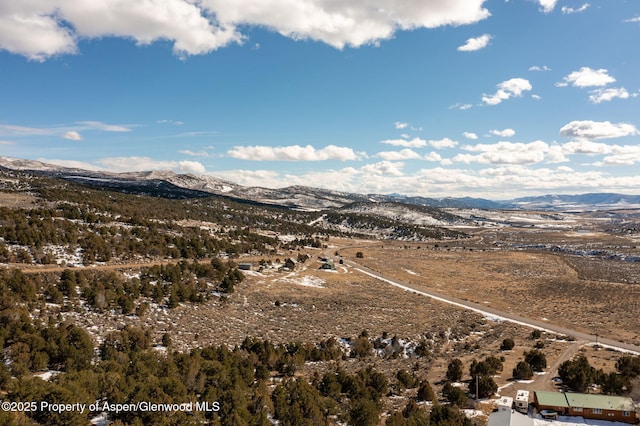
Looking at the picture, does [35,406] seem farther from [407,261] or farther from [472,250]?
[472,250]

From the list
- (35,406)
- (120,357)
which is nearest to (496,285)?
(120,357)

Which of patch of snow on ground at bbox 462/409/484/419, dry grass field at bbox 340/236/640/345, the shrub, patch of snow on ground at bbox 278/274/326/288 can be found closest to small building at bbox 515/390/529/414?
patch of snow on ground at bbox 462/409/484/419

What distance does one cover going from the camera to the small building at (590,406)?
71.1ft

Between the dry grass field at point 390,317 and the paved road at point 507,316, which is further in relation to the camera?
the paved road at point 507,316

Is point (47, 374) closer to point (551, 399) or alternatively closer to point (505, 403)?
→ point (505, 403)

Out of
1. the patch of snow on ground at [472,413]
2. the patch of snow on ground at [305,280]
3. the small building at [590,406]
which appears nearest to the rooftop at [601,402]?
the small building at [590,406]

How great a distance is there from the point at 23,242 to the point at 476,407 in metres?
47.4

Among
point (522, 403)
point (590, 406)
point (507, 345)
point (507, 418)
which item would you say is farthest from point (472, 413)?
point (507, 345)

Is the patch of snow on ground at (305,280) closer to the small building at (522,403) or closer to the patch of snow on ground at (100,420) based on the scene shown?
the small building at (522,403)

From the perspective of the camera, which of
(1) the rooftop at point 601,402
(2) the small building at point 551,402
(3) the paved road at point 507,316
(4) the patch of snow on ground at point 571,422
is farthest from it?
(3) the paved road at point 507,316

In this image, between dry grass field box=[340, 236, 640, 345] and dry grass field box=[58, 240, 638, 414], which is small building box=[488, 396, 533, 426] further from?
dry grass field box=[340, 236, 640, 345]

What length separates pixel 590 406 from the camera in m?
22.3

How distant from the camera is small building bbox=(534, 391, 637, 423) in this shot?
71.1ft

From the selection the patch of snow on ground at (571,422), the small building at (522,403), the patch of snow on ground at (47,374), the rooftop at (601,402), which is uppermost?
the patch of snow on ground at (47,374)
